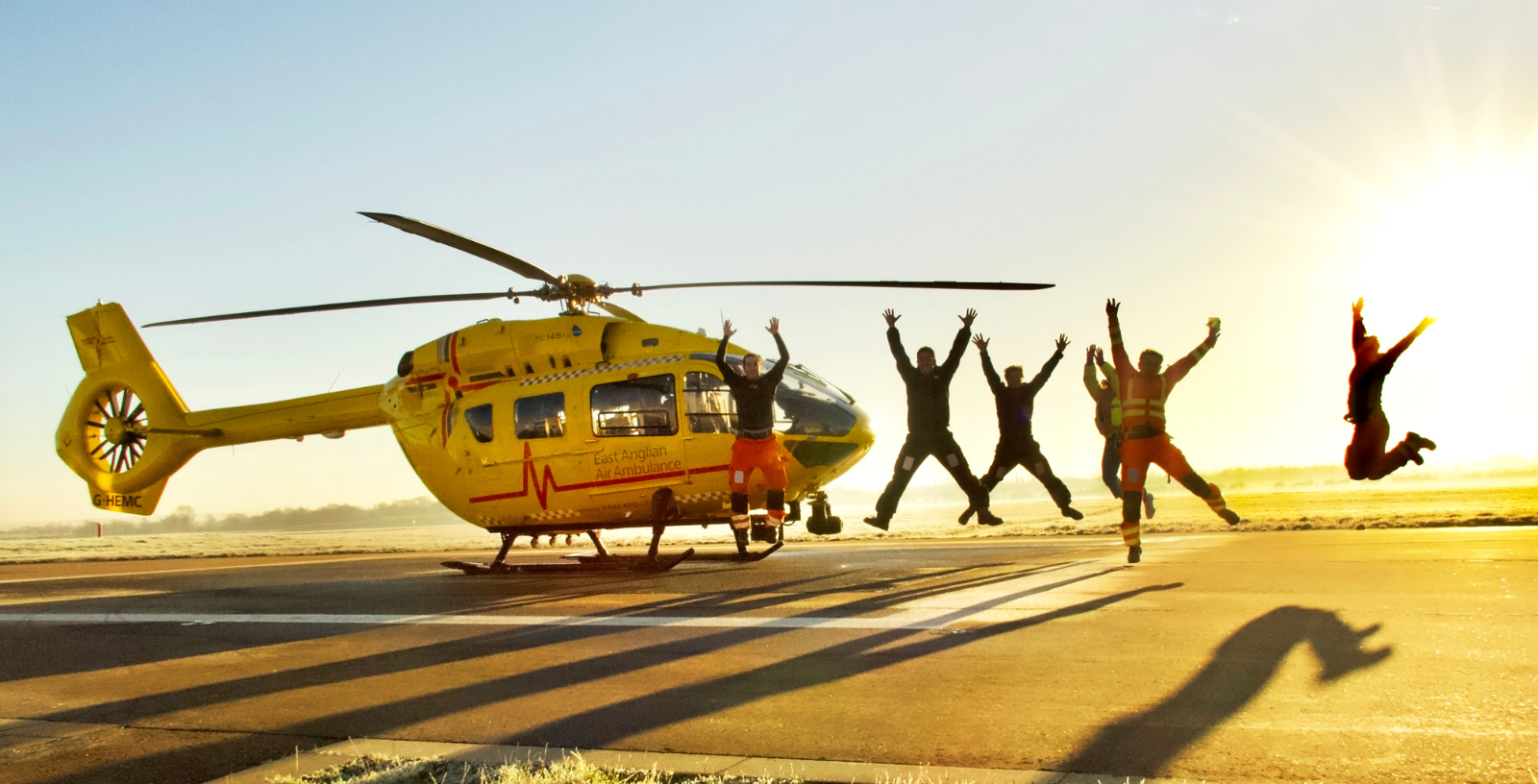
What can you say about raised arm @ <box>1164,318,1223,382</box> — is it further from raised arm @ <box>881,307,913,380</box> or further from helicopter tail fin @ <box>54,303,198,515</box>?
helicopter tail fin @ <box>54,303,198,515</box>

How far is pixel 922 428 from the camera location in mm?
9648

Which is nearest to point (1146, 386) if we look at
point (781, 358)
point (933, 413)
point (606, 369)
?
point (933, 413)

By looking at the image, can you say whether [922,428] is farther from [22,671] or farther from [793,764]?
[22,671]

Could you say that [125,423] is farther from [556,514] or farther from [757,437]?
[757,437]

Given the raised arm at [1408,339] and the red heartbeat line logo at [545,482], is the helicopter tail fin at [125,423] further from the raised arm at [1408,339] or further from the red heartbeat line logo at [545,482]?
the raised arm at [1408,339]

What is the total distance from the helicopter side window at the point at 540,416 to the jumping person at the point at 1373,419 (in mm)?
9466

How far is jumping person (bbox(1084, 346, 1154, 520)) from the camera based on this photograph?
9.46 metres

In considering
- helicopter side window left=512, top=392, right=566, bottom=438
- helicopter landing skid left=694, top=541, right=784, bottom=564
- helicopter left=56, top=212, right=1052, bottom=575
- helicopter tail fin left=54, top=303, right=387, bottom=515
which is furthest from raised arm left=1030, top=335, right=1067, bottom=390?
helicopter tail fin left=54, top=303, right=387, bottom=515

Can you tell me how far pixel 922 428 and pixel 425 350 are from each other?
8324 mm

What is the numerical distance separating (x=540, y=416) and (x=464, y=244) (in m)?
2.58

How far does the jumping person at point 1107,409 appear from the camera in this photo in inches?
372

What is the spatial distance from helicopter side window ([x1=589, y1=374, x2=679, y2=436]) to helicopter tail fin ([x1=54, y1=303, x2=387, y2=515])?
9132mm

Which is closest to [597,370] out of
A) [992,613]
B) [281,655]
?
[281,655]

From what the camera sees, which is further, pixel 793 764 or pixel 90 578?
pixel 90 578
